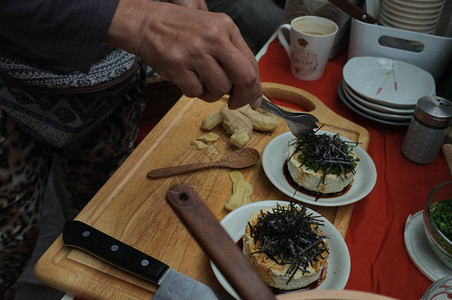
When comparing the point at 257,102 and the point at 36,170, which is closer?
the point at 257,102

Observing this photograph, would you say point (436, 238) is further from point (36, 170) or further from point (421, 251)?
point (36, 170)

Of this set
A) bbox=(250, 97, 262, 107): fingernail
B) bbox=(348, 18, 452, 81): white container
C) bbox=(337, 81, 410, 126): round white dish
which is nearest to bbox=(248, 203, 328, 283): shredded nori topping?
bbox=(250, 97, 262, 107): fingernail

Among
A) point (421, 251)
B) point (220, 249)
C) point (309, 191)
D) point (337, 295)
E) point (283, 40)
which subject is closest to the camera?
point (220, 249)

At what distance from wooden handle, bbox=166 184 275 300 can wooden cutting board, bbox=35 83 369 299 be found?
0.47 meters

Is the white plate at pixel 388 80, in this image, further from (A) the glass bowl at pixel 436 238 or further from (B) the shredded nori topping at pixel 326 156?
(A) the glass bowl at pixel 436 238

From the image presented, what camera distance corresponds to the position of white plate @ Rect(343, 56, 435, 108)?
1.42 meters

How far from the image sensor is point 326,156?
3.60 feet

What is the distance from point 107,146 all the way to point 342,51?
1.11m

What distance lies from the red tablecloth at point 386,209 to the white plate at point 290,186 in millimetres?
62

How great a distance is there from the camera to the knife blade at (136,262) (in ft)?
2.41

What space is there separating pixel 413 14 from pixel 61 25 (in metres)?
1.27

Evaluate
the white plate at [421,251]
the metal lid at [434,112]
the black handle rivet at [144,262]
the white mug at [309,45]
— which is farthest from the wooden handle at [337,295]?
the white mug at [309,45]

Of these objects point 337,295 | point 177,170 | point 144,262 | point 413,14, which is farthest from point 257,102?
point 413,14

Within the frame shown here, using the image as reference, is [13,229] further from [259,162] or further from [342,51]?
[342,51]
